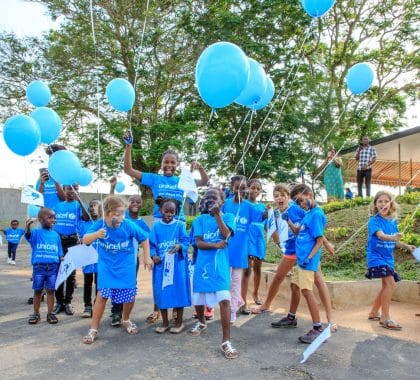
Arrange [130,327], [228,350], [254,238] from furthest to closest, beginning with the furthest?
1. [254,238]
2. [130,327]
3. [228,350]

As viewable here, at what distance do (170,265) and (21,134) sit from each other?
243 centimetres

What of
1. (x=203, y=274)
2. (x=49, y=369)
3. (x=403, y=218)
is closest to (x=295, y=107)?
(x=403, y=218)

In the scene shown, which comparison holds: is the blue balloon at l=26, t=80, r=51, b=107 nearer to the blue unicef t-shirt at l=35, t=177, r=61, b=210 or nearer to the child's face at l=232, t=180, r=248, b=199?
the blue unicef t-shirt at l=35, t=177, r=61, b=210

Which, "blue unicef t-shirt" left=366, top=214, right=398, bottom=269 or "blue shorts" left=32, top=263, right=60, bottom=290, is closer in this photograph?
"blue unicef t-shirt" left=366, top=214, right=398, bottom=269

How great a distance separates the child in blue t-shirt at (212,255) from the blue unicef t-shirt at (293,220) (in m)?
0.91

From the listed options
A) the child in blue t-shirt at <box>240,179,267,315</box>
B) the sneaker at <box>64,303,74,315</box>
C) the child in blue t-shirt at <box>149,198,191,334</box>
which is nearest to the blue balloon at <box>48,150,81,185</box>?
the child in blue t-shirt at <box>149,198,191,334</box>

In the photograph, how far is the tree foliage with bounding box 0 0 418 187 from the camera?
17.0 m

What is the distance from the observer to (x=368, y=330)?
471 cm

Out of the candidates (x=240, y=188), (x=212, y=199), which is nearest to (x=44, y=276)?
(x=212, y=199)

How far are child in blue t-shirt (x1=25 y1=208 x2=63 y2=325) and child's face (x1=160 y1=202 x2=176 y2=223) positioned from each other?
58.4 inches

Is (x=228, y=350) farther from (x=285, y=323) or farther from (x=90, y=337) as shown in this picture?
(x=90, y=337)

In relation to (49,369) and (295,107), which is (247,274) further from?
(295,107)

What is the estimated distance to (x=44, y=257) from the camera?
5160 millimetres

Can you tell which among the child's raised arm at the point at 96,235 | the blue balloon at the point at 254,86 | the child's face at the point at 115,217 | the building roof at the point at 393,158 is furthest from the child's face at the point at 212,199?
the building roof at the point at 393,158
